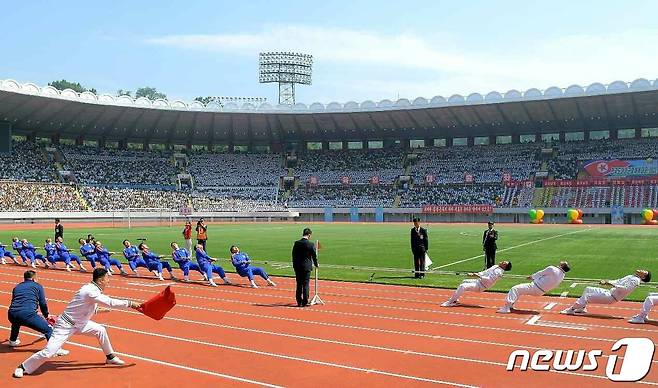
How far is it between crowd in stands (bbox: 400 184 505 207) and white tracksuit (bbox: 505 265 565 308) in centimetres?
5678

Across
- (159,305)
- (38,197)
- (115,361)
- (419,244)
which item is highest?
(38,197)

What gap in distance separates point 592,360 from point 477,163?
6824 centimetres

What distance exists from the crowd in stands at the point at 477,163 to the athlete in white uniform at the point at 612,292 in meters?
60.3

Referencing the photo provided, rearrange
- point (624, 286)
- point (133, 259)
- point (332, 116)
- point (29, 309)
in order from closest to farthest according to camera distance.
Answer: point (29, 309) → point (624, 286) → point (133, 259) → point (332, 116)

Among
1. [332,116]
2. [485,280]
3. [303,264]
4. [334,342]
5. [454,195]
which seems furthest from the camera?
[332,116]

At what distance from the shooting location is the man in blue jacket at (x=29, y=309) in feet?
31.9

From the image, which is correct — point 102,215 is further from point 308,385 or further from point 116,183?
point 308,385

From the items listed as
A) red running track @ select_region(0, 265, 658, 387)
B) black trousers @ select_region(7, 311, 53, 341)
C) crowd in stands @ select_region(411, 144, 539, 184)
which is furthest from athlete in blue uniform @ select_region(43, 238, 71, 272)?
crowd in stands @ select_region(411, 144, 539, 184)

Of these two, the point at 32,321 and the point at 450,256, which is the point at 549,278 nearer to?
the point at 32,321

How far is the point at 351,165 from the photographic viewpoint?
81812mm

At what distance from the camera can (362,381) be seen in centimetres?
829

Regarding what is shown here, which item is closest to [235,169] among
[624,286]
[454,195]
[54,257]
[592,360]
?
[454,195]

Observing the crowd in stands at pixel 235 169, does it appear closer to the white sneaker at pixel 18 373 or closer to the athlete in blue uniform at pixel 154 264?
the athlete in blue uniform at pixel 154 264

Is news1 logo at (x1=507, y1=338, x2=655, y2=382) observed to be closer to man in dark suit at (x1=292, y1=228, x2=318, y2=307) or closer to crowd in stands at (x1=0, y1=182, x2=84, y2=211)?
man in dark suit at (x1=292, y1=228, x2=318, y2=307)
